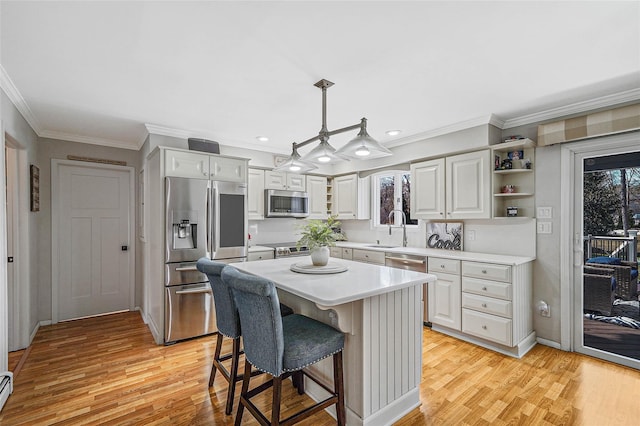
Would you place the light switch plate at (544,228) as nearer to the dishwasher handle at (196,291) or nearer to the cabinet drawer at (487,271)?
the cabinet drawer at (487,271)

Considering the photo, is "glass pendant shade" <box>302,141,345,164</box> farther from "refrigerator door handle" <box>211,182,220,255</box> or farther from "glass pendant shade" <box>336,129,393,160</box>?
"refrigerator door handle" <box>211,182,220,255</box>

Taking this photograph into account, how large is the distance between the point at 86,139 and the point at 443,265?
4.73m

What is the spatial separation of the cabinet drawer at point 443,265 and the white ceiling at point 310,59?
157 cm

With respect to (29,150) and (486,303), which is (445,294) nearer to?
(486,303)

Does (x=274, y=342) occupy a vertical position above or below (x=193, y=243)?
below

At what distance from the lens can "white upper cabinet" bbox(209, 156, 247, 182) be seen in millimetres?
3588

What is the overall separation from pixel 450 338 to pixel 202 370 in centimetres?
257

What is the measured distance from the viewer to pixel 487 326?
10.1 ft

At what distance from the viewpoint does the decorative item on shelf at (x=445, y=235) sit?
12.7 feet

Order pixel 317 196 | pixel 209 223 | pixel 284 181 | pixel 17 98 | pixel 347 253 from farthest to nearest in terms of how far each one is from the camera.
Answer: pixel 317 196 → pixel 284 181 → pixel 347 253 → pixel 209 223 → pixel 17 98

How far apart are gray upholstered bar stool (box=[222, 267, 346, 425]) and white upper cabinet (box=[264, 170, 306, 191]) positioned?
2948mm

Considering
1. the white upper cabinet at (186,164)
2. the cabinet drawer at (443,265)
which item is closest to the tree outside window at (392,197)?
the cabinet drawer at (443,265)

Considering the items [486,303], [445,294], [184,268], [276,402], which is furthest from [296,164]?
[486,303]

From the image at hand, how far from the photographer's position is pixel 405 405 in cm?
210
